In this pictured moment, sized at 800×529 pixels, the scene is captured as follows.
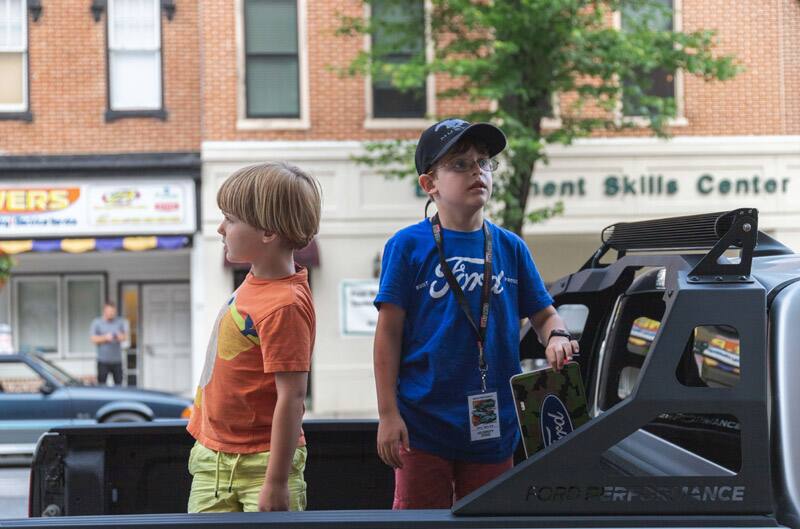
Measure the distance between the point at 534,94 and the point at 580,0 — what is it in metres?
1.43

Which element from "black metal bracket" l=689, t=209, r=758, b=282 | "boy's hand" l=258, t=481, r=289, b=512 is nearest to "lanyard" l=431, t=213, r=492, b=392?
"boy's hand" l=258, t=481, r=289, b=512

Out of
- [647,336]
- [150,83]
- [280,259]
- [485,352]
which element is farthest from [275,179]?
[150,83]

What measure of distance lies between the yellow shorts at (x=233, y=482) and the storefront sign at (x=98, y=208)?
1605 cm

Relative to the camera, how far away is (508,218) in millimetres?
15609

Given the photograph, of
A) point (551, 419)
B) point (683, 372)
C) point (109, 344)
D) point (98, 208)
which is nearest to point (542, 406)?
point (551, 419)

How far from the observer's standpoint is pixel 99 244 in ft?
61.6

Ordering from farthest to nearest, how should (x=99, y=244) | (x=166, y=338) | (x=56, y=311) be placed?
1. (x=56, y=311)
2. (x=166, y=338)
3. (x=99, y=244)

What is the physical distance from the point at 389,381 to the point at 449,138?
2.34 ft

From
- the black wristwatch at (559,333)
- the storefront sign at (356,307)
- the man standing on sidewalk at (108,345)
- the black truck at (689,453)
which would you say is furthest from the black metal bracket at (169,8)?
the black truck at (689,453)

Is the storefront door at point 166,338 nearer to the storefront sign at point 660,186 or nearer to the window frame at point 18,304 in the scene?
the window frame at point 18,304

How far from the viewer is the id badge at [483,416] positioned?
10.1ft

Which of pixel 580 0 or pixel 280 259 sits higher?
pixel 580 0

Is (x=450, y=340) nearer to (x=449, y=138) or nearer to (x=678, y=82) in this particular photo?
(x=449, y=138)

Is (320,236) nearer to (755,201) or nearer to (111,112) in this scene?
(111,112)
